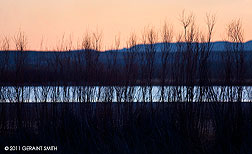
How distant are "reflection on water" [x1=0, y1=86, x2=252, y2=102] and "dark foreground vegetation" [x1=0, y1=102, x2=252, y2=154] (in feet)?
0.32

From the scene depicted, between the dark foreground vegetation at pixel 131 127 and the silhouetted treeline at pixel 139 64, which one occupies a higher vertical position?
the silhouetted treeline at pixel 139 64

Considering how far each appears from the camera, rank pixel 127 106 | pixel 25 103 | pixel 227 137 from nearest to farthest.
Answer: pixel 227 137
pixel 127 106
pixel 25 103

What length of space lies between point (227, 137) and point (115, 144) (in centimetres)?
173

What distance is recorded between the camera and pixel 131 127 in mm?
4320

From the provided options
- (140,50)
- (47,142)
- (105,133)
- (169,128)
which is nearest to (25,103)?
(47,142)

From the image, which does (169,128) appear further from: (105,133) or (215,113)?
(105,133)

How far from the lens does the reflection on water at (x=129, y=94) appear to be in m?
4.08

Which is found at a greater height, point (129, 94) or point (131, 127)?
point (129, 94)

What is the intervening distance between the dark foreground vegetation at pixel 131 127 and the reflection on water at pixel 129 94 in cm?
10

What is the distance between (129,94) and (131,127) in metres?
0.54

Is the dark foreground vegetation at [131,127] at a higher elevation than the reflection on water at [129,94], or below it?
below

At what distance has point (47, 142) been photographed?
4.16 metres

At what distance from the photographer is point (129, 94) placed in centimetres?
433

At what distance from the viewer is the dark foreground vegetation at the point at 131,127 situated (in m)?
4.02
